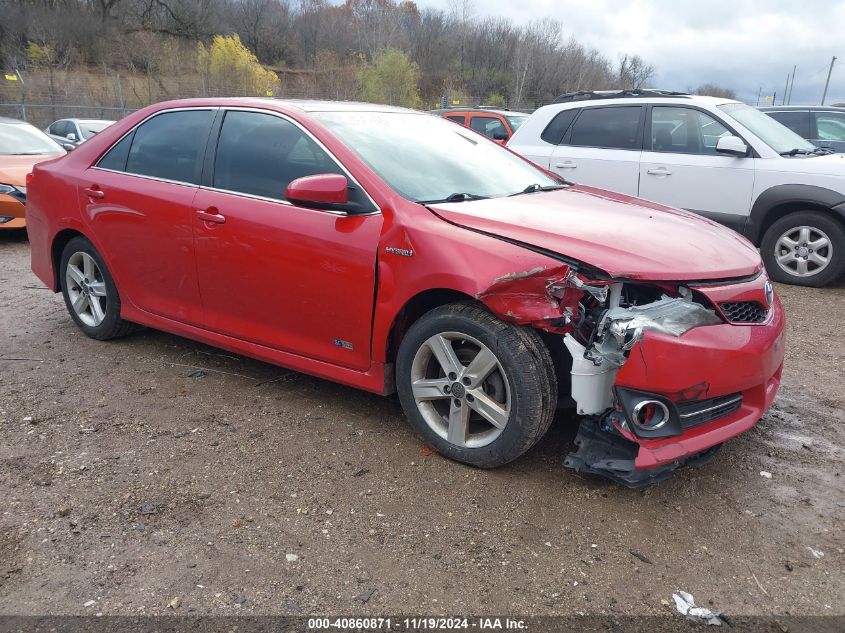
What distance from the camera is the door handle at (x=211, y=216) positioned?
3.60 m

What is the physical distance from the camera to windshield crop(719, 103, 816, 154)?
6812mm

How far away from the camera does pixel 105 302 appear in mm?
4637

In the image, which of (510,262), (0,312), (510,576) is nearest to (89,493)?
(510,576)

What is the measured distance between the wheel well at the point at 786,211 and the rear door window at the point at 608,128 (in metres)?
1.56

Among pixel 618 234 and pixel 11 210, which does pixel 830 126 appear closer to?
pixel 618 234

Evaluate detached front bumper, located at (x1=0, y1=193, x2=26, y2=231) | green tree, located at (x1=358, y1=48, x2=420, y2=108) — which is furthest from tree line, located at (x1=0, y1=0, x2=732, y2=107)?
detached front bumper, located at (x1=0, y1=193, x2=26, y2=231)

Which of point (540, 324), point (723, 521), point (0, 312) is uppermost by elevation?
point (540, 324)

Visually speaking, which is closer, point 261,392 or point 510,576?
point 510,576

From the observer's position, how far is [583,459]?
→ 2.83 metres

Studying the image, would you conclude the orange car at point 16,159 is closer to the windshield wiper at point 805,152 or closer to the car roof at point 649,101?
the car roof at point 649,101

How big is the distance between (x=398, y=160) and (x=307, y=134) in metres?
0.50

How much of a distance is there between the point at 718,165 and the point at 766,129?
78 cm

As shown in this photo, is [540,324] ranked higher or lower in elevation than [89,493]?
higher

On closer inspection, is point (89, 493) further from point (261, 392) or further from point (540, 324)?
point (540, 324)
